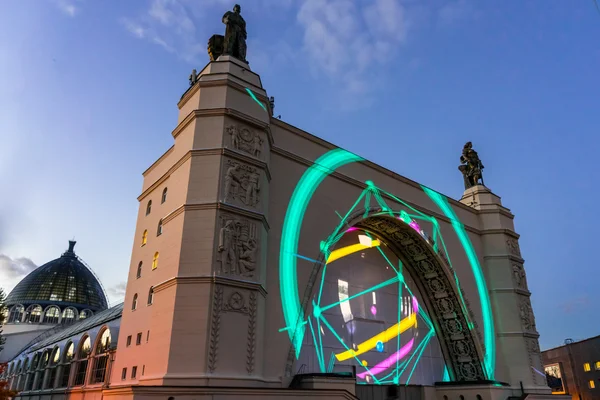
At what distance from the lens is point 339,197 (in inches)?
730

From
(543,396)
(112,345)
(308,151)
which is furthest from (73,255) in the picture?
(543,396)

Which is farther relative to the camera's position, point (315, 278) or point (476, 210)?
point (476, 210)

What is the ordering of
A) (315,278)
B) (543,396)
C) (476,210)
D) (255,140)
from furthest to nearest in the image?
(476,210) < (543,396) < (315,278) < (255,140)

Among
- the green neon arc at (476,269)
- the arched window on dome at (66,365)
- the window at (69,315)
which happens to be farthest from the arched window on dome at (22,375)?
the green neon arc at (476,269)

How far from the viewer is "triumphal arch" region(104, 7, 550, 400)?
12531 millimetres

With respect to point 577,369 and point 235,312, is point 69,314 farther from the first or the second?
point 577,369

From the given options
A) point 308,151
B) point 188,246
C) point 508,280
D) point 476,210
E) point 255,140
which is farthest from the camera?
point 476,210

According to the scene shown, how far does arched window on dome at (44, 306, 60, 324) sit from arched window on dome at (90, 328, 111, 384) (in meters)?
42.3

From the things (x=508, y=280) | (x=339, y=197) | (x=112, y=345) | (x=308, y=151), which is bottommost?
(x=112, y=345)

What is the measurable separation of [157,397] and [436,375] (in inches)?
593

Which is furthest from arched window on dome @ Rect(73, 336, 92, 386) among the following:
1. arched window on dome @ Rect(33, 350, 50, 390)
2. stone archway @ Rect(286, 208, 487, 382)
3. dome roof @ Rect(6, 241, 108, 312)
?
dome roof @ Rect(6, 241, 108, 312)

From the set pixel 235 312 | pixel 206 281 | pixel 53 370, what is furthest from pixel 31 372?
pixel 235 312

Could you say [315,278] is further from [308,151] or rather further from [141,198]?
[141,198]

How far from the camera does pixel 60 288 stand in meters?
59.2
